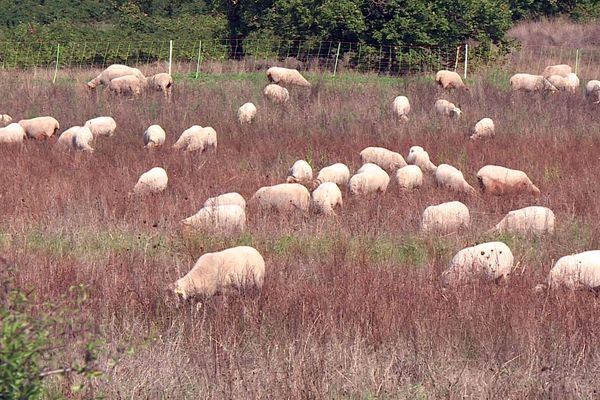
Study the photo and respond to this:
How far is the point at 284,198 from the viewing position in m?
10.4

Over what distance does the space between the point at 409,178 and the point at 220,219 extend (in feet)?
11.4

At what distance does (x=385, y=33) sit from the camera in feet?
78.8

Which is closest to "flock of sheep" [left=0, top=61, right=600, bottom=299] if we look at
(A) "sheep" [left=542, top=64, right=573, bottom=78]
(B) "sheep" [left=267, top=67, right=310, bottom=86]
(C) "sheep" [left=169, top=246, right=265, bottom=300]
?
(C) "sheep" [left=169, top=246, right=265, bottom=300]

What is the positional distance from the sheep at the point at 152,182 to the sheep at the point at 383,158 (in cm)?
317

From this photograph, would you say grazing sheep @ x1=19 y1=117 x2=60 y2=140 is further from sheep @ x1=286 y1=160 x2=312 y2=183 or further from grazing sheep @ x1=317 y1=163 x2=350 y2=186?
grazing sheep @ x1=317 y1=163 x2=350 y2=186

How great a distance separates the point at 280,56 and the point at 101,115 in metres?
10.4

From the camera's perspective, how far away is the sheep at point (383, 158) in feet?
42.5

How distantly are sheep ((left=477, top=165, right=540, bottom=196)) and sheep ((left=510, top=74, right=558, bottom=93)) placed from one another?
825 cm

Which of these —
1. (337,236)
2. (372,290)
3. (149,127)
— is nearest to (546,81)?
(149,127)

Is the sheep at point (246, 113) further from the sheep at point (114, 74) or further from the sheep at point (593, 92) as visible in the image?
the sheep at point (593, 92)

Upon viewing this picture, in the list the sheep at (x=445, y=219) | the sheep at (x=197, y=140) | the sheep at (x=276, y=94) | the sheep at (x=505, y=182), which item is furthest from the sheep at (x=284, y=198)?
the sheep at (x=276, y=94)

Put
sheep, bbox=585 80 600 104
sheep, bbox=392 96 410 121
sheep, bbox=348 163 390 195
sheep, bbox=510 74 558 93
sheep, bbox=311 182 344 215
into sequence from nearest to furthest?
sheep, bbox=311 182 344 215
sheep, bbox=348 163 390 195
sheep, bbox=392 96 410 121
sheep, bbox=585 80 600 104
sheep, bbox=510 74 558 93

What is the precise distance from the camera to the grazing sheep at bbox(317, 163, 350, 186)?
11.9 metres

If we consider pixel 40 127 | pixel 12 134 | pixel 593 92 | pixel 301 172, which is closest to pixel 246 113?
pixel 40 127
